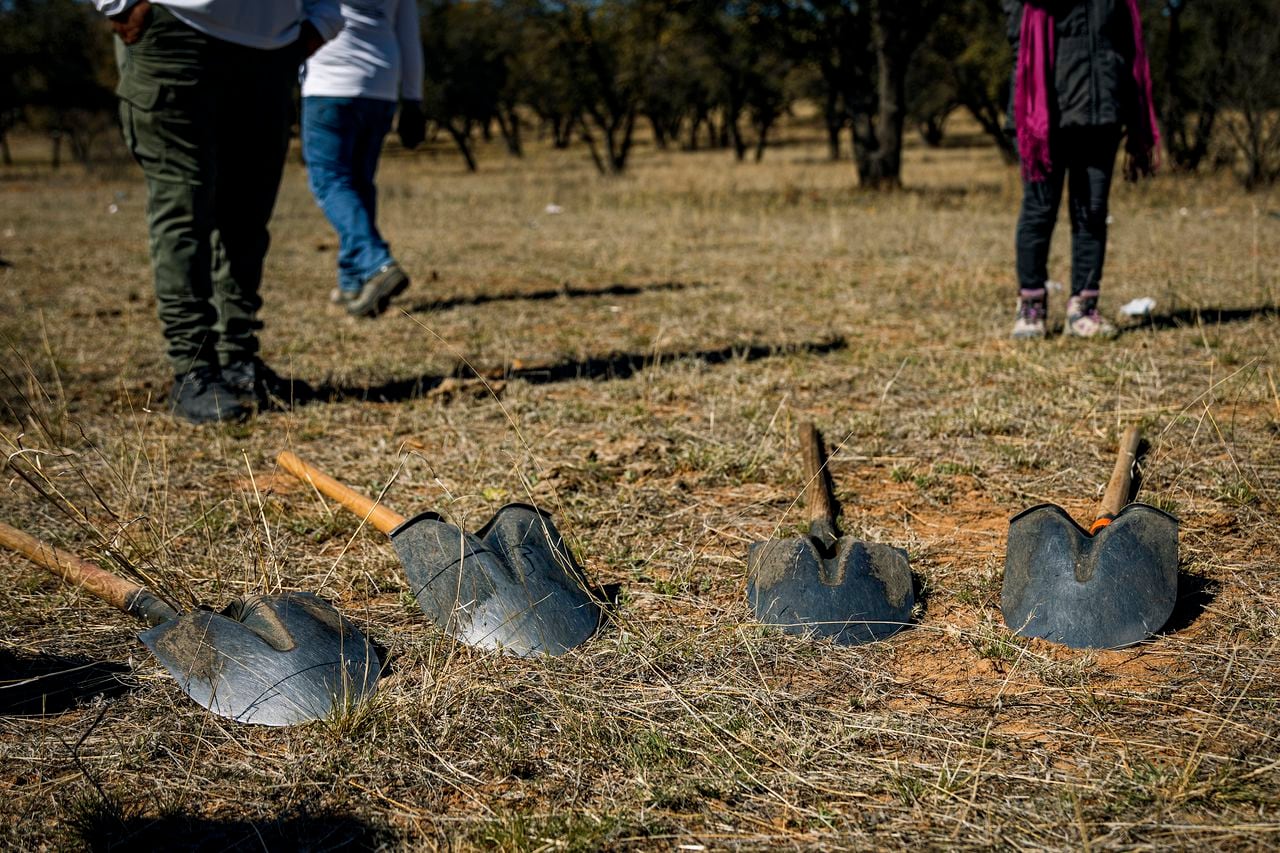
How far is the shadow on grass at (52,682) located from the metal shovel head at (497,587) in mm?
585

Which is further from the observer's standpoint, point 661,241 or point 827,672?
point 661,241

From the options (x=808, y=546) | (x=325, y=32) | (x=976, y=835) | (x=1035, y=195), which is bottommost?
(x=976, y=835)

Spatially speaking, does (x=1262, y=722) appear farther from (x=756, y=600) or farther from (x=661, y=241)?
(x=661, y=241)

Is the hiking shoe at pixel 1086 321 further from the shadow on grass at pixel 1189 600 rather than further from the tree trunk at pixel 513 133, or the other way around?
the tree trunk at pixel 513 133

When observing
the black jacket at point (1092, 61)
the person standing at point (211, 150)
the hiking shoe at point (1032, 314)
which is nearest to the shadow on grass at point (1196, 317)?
the hiking shoe at point (1032, 314)

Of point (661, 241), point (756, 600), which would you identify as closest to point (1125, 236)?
point (661, 241)

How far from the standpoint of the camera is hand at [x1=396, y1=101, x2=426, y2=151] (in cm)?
590

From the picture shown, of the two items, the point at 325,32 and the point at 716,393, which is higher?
the point at 325,32

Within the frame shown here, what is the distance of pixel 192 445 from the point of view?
3.42 m

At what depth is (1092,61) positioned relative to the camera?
4.20 m

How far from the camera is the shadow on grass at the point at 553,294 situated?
6.38 m

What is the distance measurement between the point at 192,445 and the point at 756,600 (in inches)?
86.2

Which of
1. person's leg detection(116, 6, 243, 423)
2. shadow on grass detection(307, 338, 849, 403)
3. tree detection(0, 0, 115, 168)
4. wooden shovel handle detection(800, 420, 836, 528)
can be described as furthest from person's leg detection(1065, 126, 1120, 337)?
tree detection(0, 0, 115, 168)

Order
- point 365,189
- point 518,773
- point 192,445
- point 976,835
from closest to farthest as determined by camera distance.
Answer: point 976,835 < point 518,773 < point 192,445 < point 365,189
